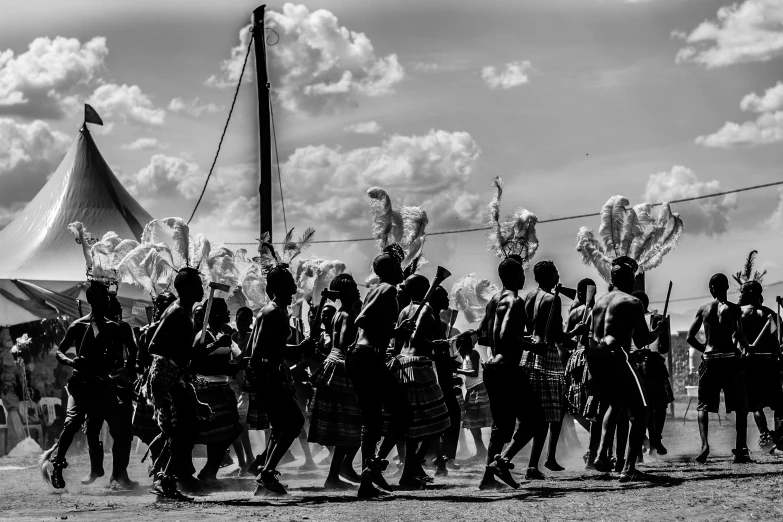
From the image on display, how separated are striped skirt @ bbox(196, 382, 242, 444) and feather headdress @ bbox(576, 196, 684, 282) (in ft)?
21.2

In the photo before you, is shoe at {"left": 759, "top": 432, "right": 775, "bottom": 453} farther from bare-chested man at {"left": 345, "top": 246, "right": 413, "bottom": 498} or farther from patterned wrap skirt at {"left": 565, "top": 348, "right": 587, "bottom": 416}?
bare-chested man at {"left": 345, "top": 246, "right": 413, "bottom": 498}

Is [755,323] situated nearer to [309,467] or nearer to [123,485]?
[309,467]

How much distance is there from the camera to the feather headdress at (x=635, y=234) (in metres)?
15.0

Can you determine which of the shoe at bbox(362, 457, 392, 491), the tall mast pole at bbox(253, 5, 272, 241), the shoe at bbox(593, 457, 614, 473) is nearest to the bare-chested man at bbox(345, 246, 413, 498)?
the shoe at bbox(362, 457, 392, 491)

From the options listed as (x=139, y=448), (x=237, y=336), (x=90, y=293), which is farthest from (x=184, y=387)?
(x=139, y=448)

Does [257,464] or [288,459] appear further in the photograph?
[288,459]

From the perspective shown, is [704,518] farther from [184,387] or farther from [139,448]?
[139,448]

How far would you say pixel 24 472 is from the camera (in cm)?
1329

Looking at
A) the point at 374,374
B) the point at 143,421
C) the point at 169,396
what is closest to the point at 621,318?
the point at 374,374

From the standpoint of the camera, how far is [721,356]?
1095 centimetres

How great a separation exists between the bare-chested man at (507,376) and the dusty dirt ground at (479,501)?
0.91 feet

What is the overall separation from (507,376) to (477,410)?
4.36 meters

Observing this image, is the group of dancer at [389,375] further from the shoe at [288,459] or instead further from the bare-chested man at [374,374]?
the shoe at [288,459]

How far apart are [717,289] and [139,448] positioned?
348 inches
